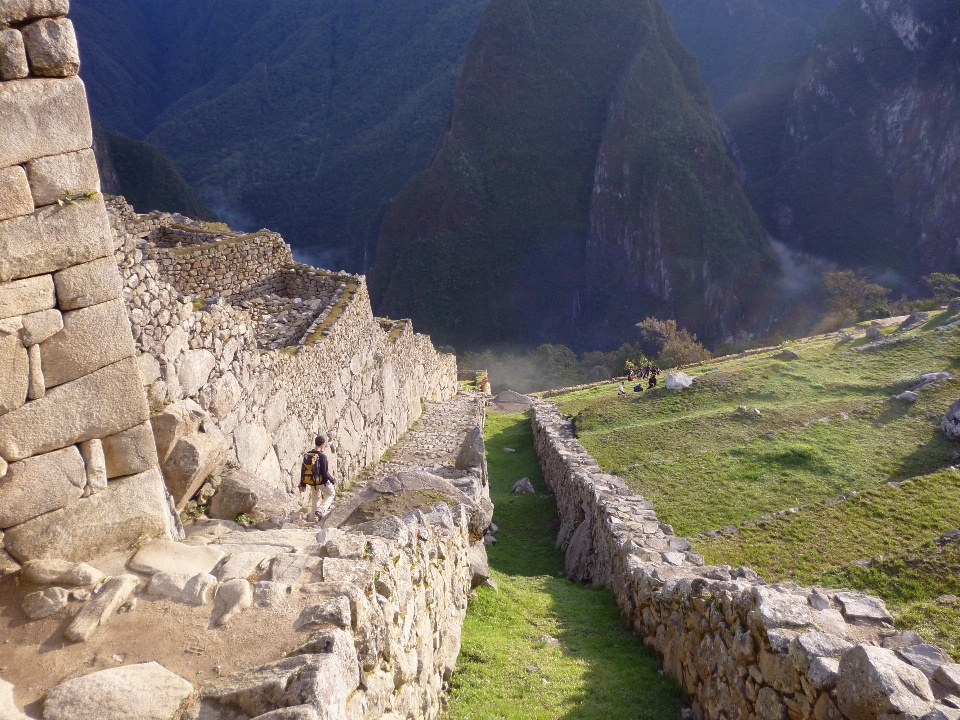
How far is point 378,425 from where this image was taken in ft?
60.5

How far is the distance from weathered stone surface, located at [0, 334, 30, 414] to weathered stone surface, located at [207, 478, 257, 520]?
326 centimetres

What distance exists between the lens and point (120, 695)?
3629mm

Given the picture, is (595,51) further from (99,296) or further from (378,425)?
(99,296)

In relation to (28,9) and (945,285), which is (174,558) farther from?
(945,285)

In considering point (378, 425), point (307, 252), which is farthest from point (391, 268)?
point (378, 425)

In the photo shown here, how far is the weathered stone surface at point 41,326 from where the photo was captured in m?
4.54

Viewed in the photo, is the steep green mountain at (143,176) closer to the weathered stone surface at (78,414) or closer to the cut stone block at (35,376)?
the weathered stone surface at (78,414)

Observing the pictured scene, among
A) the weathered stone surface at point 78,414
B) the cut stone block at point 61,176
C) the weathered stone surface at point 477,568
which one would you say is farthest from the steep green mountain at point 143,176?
the weathered stone surface at point 78,414

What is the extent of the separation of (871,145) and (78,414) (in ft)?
467

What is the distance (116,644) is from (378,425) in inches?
567

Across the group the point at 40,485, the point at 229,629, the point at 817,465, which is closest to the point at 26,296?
the point at 40,485

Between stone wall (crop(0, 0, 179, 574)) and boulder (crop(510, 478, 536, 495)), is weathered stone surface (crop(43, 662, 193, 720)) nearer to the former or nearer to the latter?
stone wall (crop(0, 0, 179, 574))

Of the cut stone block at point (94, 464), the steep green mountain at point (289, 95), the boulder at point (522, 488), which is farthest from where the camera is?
the steep green mountain at point (289, 95)

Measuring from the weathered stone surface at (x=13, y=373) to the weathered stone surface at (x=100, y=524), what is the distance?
804 millimetres
